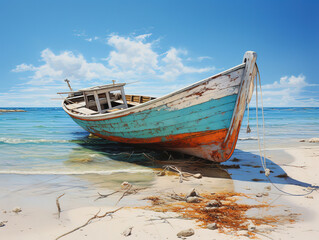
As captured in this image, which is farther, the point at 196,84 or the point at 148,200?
the point at 196,84

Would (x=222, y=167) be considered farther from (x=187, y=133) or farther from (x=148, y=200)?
→ (x=148, y=200)

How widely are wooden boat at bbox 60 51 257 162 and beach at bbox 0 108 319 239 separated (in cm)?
67

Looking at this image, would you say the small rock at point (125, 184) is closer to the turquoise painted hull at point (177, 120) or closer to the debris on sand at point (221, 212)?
the debris on sand at point (221, 212)

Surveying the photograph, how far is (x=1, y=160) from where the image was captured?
7.98m

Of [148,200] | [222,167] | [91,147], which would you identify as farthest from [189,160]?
[91,147]

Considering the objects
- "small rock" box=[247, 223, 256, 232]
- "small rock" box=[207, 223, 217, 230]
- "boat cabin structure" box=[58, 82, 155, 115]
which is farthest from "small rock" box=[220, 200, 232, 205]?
"boat cabin structure" box=[58, 82, 155, 115]

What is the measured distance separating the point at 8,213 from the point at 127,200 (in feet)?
6.12

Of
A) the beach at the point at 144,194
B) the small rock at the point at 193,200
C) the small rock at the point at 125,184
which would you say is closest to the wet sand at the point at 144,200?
the beach at the point at 144,194

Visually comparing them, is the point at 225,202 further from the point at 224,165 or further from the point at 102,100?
the point at 102,100

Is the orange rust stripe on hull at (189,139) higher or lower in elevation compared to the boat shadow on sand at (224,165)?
higher

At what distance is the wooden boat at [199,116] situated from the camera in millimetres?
5461

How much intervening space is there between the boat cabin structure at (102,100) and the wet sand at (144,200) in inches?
163

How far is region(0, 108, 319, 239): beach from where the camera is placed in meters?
3.20

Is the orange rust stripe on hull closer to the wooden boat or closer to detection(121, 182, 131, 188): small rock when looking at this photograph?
the wooden boat
